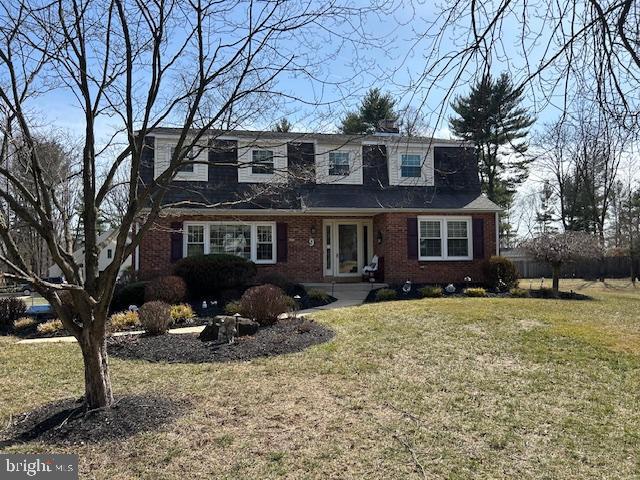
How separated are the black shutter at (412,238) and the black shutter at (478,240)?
2074 millimetres

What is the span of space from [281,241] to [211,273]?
334cm

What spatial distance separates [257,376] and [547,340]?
4.73 meters

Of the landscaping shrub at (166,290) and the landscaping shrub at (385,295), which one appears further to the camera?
the landscaping shrub at (385,295)

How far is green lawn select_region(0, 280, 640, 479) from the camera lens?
3.70m

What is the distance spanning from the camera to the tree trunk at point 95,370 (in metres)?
4.36

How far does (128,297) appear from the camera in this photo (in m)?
12.5

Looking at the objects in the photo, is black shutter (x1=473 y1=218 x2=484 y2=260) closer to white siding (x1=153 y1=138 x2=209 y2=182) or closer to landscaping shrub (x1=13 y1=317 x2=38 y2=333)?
white siding (x1=153 y1=138 x2=209 y2=182)

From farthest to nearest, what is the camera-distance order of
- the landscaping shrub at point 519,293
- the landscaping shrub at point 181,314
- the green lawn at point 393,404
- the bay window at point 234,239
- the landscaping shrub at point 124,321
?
the bay window at point 234,239, the landscaping shrub at point 519,293, the landscaping shrub at point 181,314, the landscaping shrub at point 124,321, the green lawn at point 393,404

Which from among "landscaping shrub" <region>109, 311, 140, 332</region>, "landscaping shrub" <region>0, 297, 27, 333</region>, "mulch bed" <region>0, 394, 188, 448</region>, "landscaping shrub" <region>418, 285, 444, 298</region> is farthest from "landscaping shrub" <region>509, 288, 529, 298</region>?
"landscaping shrub" <region>0, 297, 27, 333</region>

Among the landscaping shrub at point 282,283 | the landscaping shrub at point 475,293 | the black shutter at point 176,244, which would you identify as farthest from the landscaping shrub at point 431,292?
the black shutter at point 176,244

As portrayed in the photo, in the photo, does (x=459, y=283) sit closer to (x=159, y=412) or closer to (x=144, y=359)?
(x=144, y=359)

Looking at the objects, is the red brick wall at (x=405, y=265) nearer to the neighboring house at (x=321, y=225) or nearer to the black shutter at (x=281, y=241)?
the neighboring house at (x=321, y=225)

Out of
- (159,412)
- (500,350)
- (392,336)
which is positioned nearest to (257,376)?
(159,412)

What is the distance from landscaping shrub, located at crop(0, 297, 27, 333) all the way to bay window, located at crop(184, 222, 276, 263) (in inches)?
203
